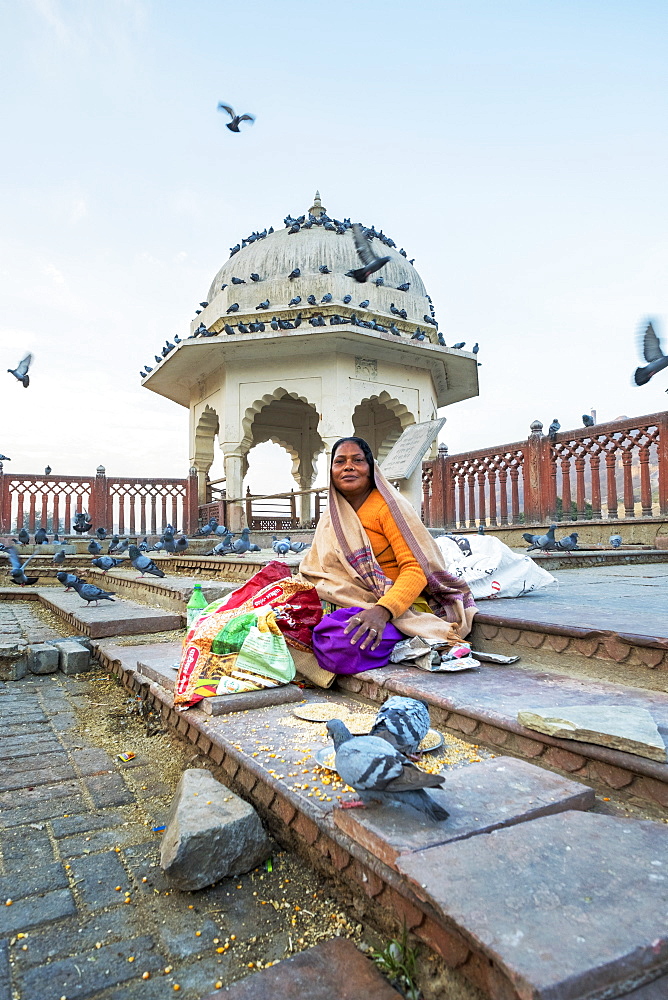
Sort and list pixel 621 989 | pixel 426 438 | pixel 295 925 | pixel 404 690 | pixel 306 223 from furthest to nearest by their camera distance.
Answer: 1. pixel 306 223
2. pixel 426 438
3. pixel 404 690
4. pixel 295 925
5. pixel 621 989

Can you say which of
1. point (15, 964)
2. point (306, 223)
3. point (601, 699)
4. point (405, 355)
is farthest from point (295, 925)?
point (306, 223)

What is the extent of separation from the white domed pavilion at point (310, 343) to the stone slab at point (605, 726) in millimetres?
9977

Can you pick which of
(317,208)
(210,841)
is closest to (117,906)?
(210,841)

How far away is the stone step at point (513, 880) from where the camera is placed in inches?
36.5

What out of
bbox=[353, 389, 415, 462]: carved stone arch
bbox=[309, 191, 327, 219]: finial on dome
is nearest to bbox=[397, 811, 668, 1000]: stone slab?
bbox=[353, 389, 415, 462]: carved stone arch

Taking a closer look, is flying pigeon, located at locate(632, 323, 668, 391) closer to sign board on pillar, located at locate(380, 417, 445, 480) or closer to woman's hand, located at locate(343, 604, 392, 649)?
sign board on pillar, located at locate(380, 417, 445, 480)

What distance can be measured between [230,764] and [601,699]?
134cm

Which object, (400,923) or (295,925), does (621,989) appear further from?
(295,925)

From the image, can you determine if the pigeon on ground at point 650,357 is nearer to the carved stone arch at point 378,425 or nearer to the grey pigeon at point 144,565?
the grey pigeon at point 144,565

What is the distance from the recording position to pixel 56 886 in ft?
5.19

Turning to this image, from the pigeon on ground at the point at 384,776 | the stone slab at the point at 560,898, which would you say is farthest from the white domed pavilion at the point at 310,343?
the stone slab at the point at 560,898

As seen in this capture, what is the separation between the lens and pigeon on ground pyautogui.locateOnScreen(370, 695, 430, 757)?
155 cm

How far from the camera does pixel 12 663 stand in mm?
4086

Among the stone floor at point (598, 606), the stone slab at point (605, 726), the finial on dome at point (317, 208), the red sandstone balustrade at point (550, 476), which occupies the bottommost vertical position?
the stone slab at point (605, 726)
